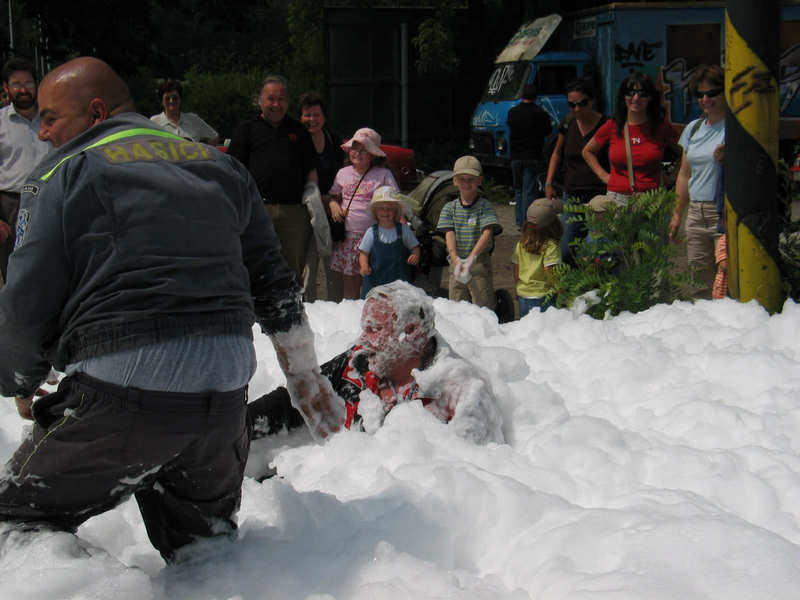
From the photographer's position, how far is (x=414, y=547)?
3.02m

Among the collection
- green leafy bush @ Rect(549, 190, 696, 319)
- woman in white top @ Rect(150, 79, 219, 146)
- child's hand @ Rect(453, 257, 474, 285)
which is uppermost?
woman in white top @ Rect(150, 79, 219, 146)

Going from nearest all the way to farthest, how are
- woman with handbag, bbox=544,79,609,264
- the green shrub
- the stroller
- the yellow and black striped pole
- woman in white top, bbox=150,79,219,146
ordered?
the yellow and black striped pole, the stroller, woman with handbag, bbox=544,79,609,264, woman in white top, bbox=150,79,219,146, the green shrub

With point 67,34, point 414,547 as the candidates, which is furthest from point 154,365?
point 67,34

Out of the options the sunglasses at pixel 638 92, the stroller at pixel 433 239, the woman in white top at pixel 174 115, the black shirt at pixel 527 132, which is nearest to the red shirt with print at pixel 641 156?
the sunglasses at pixel 638 92

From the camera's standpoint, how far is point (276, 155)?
7137 mm

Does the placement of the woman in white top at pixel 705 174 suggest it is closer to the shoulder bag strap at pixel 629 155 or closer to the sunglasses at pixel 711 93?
the sunglasses at pixel 711 93

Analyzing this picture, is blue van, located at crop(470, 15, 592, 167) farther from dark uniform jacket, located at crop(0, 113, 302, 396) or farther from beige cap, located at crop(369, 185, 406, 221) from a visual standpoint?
dark uniform jacket, located at crop(0, 113, 302, 396)

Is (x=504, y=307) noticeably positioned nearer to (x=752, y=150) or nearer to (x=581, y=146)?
(x=581, y=146)

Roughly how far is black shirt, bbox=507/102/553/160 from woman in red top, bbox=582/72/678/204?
5995 mm

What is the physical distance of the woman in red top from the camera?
6.88 metres

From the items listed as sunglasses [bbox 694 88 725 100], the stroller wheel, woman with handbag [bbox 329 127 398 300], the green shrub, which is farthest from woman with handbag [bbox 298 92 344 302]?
the green shrub

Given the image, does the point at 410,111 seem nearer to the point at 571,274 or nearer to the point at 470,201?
the point at 470,201

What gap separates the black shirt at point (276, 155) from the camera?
7.14 m

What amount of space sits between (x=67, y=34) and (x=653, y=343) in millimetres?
Answer: 18450
